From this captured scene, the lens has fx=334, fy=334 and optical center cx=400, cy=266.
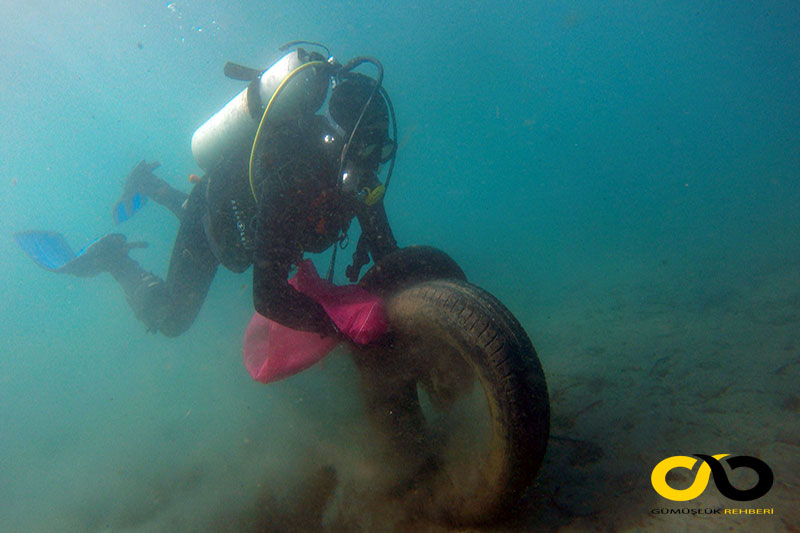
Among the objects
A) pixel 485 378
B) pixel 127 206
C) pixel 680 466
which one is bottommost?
pixel 680 466

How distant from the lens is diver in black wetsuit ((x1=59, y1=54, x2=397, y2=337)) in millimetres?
2379

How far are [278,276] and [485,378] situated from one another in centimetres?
153

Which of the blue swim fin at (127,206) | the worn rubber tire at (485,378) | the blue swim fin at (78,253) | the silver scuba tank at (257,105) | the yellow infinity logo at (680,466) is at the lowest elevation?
the yellow infinity logo at (680,466)

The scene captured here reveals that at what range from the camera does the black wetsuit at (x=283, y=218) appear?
2365mm

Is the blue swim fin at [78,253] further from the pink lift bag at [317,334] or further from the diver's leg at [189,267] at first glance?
the pink lift bag at [317,334]

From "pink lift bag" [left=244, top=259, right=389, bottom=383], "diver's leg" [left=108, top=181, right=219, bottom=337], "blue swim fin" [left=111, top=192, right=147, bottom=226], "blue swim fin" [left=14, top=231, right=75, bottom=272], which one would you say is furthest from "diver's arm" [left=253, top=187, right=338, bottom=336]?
"blue swim fin" [left=14, top=231, right=75, bottom=272]

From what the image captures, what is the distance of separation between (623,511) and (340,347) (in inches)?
80.1

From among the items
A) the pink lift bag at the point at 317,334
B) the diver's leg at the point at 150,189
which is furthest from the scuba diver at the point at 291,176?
the diver's leg at the point at 150,189

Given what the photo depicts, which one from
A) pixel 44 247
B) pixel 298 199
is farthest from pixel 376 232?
pixel 44 247

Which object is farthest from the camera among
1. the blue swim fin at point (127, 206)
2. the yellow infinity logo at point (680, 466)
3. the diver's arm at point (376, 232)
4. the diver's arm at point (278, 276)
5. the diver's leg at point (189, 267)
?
the blue swim fin at point (127, 206)

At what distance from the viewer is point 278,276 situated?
92.7 inches

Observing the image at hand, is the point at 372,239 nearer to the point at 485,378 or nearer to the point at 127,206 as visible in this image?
the point at 485,378

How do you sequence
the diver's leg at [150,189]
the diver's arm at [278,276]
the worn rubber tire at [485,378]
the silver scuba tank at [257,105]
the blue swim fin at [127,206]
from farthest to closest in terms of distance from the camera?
the blue swim fin at [127,206] < the diver's leg at [150,189] < the silver scuba tank at [257,105] < the diver's arm at [278,276] < the worn rubber tire at [485,378]

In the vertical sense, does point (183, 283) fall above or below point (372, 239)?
below
